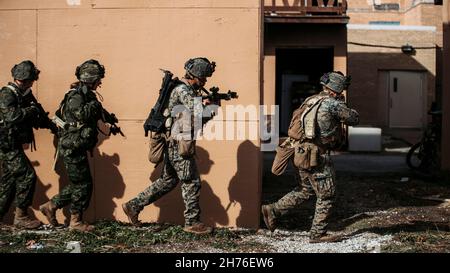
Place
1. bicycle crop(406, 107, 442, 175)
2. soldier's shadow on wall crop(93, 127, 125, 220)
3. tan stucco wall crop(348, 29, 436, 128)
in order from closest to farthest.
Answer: soldier's shadow on wall crop(93, 127, 125, 220) < bicycle crop(406, 107, 442, 175) < tan stucco wall crop(348, 29, 436, 128)

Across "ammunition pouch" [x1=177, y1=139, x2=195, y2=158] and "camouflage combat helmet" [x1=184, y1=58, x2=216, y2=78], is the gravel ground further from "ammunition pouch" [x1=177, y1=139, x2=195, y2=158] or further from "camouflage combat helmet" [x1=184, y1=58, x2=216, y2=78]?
"camouflage combat helmet" [x1=184, y1=58, x2=216, y2=78]

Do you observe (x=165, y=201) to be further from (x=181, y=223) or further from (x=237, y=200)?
(x=237, y=200)

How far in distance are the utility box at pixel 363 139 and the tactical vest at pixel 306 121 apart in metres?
9.09

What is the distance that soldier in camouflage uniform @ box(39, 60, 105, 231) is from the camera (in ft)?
17.6

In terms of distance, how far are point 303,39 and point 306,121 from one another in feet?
28.5

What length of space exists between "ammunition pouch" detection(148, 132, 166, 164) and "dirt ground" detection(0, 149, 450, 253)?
793mm

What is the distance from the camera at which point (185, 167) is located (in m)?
5.32

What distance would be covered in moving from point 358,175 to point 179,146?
5.48 m

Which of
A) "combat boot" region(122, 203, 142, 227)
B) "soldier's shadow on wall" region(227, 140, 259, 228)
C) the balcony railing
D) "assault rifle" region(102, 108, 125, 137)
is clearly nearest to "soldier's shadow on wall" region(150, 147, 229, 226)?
"soldier's shadow on wall" region(227, 140, 259, 228)

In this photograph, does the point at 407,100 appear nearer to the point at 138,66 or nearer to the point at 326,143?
the point at 326,143

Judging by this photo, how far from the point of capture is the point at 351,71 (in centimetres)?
1845

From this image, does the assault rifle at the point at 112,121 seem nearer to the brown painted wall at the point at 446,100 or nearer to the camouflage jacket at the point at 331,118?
the camouflage jacket at the point at 331,118

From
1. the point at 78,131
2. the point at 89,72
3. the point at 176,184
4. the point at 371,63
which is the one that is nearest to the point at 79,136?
the point at 78,131

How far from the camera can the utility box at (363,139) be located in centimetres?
1412
